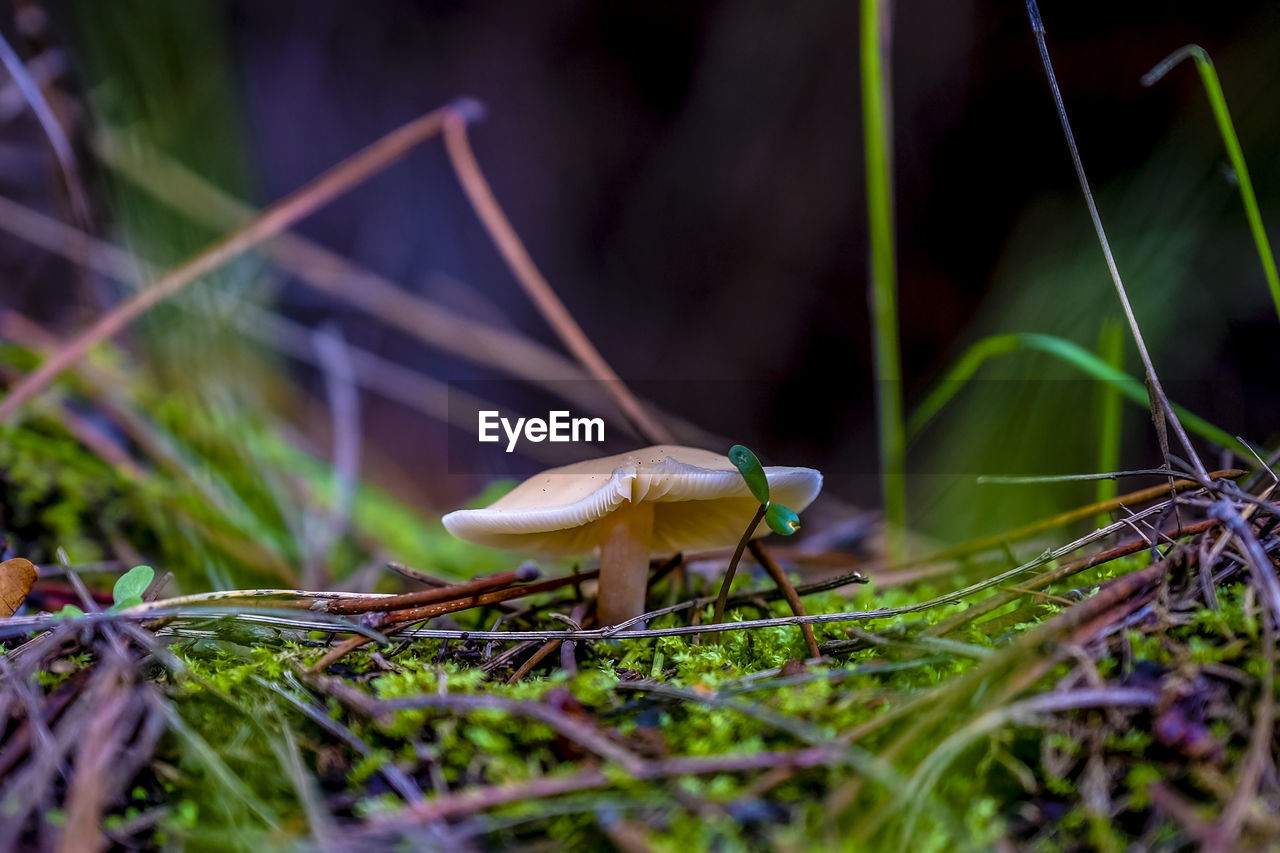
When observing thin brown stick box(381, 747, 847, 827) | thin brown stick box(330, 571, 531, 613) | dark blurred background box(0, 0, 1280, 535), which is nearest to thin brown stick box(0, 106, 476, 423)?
dark blurred background box(0, 0, 1280, 535)

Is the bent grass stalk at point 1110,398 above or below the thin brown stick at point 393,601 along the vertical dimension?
above

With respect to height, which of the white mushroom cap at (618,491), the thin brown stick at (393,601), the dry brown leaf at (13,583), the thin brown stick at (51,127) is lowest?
the thin brown stick at (393,601)

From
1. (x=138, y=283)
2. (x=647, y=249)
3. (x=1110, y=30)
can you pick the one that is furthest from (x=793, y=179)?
(x=138, y=283)

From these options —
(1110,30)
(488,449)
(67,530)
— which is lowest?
(488,449)

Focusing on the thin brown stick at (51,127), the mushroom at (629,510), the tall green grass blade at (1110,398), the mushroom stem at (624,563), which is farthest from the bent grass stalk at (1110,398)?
the thin brown stick at (51,127)

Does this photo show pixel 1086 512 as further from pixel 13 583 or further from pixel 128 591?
pixel 13 583

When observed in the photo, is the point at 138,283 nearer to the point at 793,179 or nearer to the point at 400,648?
the point at 400,648

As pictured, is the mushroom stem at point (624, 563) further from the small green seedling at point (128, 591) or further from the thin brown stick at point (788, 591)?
the small green seedling at point (128, 591)

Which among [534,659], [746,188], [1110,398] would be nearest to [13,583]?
[534,659]

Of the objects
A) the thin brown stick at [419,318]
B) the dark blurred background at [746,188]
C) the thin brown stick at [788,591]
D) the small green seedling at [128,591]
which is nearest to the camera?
the small green seedling at [128,591]
